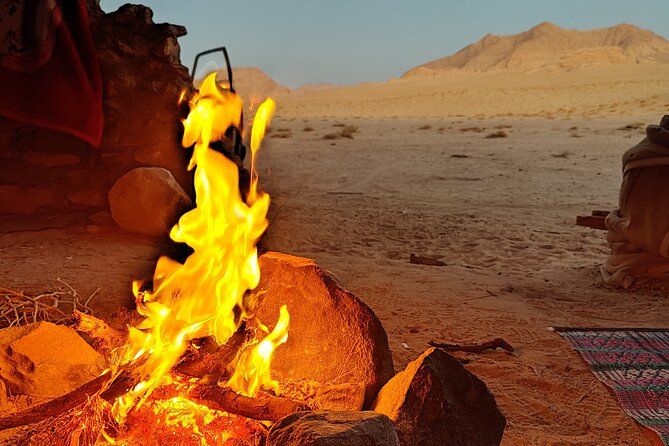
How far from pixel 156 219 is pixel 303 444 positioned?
14.5 ft

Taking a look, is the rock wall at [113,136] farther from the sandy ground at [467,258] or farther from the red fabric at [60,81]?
the red fabric at [60,81]

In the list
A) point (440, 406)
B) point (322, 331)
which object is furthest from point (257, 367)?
point (440, 406)

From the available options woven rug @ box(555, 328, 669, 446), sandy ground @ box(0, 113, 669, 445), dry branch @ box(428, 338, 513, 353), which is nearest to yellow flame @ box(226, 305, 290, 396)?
sandy ground @ box(0, 113, 669, 445)

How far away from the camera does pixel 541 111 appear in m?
28.3

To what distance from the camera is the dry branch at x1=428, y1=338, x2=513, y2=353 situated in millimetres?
→ 3566

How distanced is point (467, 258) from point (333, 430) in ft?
15.4

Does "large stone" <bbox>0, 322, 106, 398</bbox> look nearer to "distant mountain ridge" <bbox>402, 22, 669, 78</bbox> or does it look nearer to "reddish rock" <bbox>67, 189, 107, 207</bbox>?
"reddish rock" <bbox>67, 189, 107, 207</bbox>

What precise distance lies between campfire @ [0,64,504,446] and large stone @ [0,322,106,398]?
4.2 inches

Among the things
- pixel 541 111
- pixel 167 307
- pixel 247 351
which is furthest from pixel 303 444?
pixel 541 111

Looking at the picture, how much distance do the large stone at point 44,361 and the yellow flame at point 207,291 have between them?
313 millimetres

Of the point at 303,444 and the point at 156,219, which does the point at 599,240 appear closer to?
the point at 156,219

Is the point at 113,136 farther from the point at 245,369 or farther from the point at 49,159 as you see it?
the point at 245,369

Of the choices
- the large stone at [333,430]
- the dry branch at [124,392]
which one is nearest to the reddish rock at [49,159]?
the dry branch at [124,392]

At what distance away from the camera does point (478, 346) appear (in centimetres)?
358
